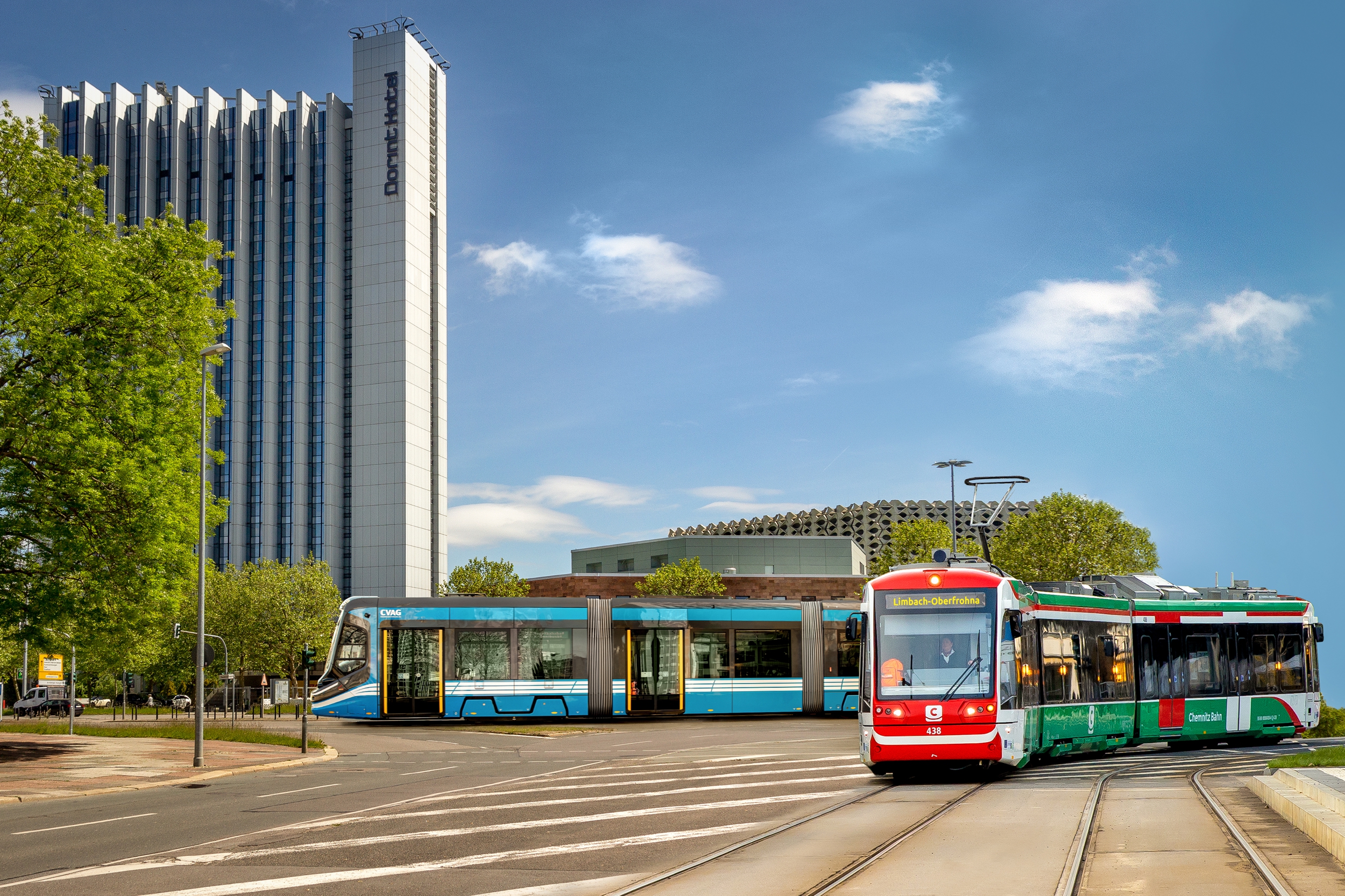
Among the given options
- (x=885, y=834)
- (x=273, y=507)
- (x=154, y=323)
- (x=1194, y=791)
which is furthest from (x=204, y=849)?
(x=273, y=507)

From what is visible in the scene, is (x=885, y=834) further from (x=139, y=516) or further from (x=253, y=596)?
(x=253, y=596)

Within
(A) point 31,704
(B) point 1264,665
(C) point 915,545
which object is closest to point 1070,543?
(C) point 915,545

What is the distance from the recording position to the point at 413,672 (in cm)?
3612

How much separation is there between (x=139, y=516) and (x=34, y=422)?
2.98 metres

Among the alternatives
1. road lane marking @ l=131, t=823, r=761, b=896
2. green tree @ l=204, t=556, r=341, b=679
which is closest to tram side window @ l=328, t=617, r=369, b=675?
road lane marking @ l=131, t=823, r=761, b=896

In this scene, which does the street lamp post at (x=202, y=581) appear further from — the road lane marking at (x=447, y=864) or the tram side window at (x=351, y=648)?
the road lane marking at (x=447, y=864)

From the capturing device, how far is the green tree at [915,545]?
211 ft

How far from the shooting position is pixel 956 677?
17703mm

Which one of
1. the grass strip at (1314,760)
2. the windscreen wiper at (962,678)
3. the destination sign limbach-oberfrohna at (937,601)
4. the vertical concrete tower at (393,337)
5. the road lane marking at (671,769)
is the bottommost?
the road lane marking at (671,769)

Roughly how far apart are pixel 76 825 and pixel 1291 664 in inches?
912

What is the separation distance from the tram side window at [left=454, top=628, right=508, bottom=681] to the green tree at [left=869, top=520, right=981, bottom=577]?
2963 centimetres

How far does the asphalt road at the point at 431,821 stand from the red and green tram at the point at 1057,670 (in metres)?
1.61

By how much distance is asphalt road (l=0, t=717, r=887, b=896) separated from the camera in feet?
34.7

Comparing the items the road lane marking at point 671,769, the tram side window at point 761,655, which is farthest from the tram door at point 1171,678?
the tram side window at point 761,655
